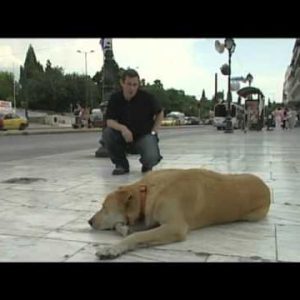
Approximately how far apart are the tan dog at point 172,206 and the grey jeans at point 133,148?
3267mm

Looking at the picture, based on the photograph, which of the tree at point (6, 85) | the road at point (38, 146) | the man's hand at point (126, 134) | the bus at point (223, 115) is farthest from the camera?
the tree at point (6, 85)

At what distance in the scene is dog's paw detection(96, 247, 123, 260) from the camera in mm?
3383

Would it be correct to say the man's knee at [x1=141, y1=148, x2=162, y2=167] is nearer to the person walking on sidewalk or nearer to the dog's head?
the person walking on sidewalk

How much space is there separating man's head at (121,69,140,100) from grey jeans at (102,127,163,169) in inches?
23.9

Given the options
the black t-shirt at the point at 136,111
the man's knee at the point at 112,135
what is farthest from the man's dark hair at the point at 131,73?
the man's knee at the point at 112,135

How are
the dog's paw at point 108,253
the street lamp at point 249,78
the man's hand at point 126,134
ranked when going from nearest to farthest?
the dog's paw at point 108,253, the man's hand at point 126,134, the street lamp at point 249,78

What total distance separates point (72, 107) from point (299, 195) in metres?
80.3

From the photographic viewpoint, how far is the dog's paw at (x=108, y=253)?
3.38m

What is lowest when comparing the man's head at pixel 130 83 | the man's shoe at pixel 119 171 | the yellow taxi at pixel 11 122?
the yellow taxi at pixel 11 122

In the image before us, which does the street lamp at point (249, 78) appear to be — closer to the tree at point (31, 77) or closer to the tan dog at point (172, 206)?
the tan dog at point (172, 206)

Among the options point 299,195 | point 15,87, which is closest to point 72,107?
point 15,87

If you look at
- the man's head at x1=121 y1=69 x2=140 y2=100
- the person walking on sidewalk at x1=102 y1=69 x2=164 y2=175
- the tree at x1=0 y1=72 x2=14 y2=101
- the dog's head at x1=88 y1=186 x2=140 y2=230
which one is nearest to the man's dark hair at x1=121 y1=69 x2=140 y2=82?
the man's head at x1=121 y1=69 x2=140 y2=100

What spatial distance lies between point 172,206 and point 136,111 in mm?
3981
